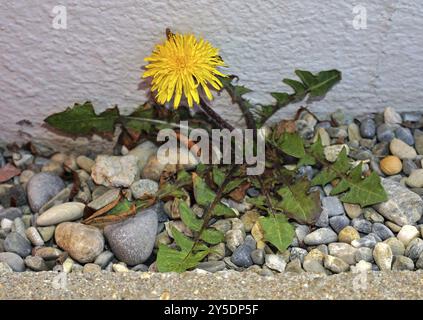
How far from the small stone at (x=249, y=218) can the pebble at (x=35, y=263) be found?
0.74 meters

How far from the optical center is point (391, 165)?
275cm

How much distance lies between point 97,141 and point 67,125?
8.4 inches

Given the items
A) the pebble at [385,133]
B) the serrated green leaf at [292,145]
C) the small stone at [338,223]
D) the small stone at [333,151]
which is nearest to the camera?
the small stone at [338,223]

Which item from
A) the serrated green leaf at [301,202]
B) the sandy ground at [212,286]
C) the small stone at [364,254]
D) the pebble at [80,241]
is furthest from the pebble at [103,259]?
the small stone at [364,254]

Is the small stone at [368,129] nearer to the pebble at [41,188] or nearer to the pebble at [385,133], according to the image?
the pebble at [385,133]

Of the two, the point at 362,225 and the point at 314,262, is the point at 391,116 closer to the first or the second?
the point at 362,225

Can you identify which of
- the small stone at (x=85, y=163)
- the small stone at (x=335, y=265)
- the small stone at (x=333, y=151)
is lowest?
the small stone at (x=335, y=265)

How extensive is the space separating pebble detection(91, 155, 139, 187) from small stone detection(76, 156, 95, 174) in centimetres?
11

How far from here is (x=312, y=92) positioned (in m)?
2.81

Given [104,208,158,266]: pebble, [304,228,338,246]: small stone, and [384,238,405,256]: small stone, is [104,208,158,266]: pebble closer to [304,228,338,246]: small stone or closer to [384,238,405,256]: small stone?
[304,228,338,246]: small stone

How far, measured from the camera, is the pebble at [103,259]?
8.10 ft

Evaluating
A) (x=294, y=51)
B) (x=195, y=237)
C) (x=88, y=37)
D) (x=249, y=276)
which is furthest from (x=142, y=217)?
(x=294, y=51)

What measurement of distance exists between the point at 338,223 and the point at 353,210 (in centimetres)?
9

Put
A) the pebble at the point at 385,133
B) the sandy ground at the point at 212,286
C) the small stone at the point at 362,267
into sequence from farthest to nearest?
the pebble at the point at 385,133, the small stone at the point at 362,267, the sandy ground at the point at 212,286
